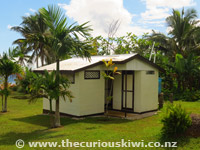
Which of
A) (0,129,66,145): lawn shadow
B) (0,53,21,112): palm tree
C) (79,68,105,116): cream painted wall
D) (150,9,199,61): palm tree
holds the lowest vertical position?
(0,129,66,145): lawn shadow

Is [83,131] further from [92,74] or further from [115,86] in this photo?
[115,86]

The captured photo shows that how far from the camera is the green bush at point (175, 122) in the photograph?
24.1ft

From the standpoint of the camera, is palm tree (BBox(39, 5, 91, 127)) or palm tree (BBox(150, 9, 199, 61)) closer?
palm tree (BBox(39, 5, 91, 127))

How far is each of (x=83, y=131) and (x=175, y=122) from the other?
3.22 metres

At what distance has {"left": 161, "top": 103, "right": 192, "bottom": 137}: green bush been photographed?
289 inches

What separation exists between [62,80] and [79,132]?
210 cm

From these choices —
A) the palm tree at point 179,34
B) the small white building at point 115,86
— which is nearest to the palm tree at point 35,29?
the palm tree at point 179,34

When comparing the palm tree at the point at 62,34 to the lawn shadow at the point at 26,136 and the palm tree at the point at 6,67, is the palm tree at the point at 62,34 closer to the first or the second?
the lawn shadow at the point at 26,136

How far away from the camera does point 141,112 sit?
41.3 ft

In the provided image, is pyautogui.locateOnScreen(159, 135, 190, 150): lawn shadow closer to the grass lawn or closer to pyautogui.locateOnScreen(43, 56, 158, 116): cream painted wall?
the grass lawn

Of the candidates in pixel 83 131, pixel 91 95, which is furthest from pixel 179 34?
pixel 83 131

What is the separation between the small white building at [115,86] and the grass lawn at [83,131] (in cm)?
77

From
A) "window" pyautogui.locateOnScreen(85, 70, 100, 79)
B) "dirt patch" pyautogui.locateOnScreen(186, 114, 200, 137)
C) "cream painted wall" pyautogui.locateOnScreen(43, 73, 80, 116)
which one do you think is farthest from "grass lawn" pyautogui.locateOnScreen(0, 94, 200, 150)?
"window" pyautogui.locateOnScreen(85, 70, 100, 79)

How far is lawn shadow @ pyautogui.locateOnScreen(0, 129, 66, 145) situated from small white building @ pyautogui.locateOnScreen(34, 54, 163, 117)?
2.74 m
